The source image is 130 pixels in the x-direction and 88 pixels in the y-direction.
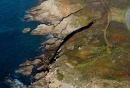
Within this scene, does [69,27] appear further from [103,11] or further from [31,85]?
[31,85]

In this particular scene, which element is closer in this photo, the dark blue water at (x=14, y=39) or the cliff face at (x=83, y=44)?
the cliff face at (x=83, y=44)

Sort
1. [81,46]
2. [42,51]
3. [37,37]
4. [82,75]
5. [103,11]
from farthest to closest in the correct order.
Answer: [103,11], [37,37], [42,51], [81,46], [82,75]

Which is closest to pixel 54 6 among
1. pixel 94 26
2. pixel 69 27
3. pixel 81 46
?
pixel 69 27

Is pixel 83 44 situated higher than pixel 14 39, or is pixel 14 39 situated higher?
pixel 14 39

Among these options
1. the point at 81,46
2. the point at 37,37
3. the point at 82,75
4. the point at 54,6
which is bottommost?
the point at 82,75
